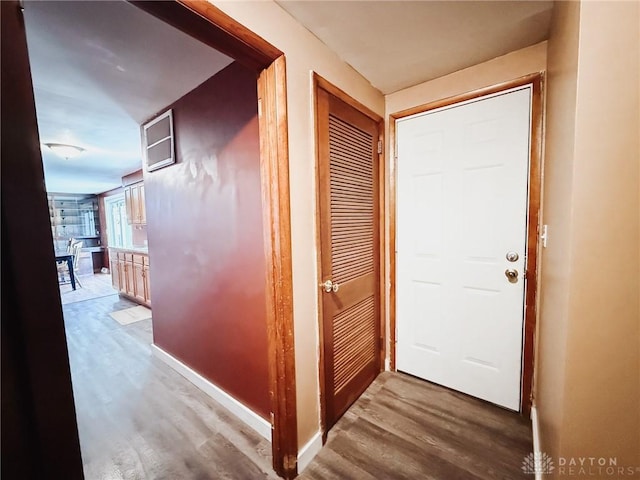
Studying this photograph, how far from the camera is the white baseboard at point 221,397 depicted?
1.61 metres

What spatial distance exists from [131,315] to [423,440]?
4.03 metres

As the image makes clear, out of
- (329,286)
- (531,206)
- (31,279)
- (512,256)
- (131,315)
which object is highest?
(531,206)

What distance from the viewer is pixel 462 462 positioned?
136 centimetres

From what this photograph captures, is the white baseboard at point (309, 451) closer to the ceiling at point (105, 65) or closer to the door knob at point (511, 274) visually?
the door knob at point (511, 274)

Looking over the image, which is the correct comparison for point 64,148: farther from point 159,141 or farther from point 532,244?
point 532,244

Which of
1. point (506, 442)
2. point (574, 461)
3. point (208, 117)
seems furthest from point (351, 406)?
point (208, 117)

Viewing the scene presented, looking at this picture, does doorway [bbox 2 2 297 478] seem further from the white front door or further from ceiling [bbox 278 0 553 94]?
the white front door

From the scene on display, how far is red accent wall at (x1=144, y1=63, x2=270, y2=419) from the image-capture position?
5.06 feet

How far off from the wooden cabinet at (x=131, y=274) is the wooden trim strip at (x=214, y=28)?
3.59 meters

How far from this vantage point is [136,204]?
14.1ft

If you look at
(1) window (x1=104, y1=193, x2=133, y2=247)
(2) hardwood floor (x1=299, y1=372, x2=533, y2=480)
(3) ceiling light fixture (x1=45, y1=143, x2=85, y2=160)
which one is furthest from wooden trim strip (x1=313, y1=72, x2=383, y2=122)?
(1) window (x1=104, y1=193, x2=133, y2=247)

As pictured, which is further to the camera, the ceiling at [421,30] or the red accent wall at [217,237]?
the red accent wall at [217,237]

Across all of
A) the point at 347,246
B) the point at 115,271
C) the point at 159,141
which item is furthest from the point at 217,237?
the point at 115,271

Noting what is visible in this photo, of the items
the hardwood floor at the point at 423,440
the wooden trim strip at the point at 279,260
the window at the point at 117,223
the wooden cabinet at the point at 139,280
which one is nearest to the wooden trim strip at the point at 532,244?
the hardwood floor at the point at 423,440
